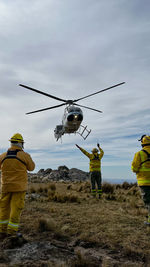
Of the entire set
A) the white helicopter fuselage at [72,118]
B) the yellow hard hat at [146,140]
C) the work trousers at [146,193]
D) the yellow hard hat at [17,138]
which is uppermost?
the white helicopter fuselage at [72,118]

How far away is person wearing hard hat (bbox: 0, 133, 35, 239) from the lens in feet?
13.4

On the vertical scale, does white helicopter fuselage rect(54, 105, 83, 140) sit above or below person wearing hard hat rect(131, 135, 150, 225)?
above

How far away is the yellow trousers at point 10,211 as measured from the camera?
4.04 metres

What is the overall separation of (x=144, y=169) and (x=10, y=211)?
340cm

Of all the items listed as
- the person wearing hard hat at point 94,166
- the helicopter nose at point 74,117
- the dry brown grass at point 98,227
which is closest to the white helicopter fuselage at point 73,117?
the helicopter nose at point 74,117

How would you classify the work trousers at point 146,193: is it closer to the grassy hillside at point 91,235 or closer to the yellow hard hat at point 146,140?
the grassy hillside at point 91,235

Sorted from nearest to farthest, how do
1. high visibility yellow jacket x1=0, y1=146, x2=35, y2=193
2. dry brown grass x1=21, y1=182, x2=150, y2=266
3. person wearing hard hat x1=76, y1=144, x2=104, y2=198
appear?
dry brown grass x1=21, y1=182, x2=150, y2=266 < high visibility yellow jacket x1=0, y1=146, x2=35, y2=193 < person wearing hard hat x1=76, y1=144, x2=104, y2=198

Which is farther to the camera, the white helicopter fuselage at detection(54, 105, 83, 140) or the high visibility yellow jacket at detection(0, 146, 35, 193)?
the white helicopter fuselage at detection(54, 105, 83, 140)

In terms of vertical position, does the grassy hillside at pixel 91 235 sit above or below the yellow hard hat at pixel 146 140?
below

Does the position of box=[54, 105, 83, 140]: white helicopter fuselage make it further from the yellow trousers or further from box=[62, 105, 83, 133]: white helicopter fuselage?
the yellow trousers

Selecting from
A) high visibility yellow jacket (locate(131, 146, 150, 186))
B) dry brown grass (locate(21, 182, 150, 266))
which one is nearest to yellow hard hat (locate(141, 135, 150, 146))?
high visibility yellow jacket (locate(131, 146, 150, 186))

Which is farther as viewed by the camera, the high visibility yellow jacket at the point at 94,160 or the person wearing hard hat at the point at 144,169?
the high visibility yellow jacket at the point at 94,160

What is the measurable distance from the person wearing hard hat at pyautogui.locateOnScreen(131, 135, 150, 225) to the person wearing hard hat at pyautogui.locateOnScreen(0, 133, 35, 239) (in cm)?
266

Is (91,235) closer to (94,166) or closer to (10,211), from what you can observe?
(10,211)
